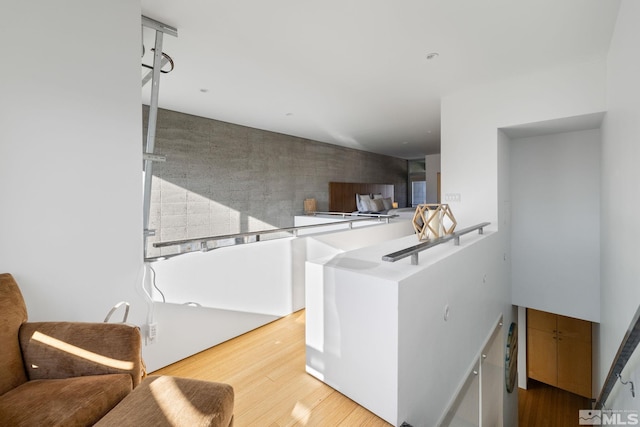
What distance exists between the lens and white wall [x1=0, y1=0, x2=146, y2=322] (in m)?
1.41

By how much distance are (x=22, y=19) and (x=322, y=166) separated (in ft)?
20.6

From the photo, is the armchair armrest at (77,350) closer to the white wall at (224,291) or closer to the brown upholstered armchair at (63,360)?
the brown upholstered armchair at (63,360)

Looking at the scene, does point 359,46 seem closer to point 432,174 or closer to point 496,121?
point 496,121

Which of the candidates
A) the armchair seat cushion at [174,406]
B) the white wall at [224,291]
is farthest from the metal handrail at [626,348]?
the white wall at [224,291]

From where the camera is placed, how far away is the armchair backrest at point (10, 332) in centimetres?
117

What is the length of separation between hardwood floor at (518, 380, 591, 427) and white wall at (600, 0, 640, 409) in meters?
3.09

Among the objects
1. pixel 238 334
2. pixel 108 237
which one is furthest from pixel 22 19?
pixel 238 334

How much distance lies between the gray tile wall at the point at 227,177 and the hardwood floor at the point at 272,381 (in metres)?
2.69

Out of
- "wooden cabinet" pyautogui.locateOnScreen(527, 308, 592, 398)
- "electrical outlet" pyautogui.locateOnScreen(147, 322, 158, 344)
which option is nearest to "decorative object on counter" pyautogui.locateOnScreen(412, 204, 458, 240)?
"electrical outlet" pyautogui.locateOnScreen(147, 322, 158, 344)

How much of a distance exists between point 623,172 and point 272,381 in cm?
284

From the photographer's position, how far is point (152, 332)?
198 cm

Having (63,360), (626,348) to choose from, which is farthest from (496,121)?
(63,360)

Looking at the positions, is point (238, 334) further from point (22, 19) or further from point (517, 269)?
point (517, 269)

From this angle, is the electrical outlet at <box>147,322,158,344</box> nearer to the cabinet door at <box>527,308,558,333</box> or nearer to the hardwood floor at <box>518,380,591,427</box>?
the hardwood floor at <box>518,380,591,427</box>
